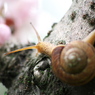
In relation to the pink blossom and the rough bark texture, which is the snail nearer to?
the rough bark texture

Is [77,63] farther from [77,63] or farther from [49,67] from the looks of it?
[49,67]

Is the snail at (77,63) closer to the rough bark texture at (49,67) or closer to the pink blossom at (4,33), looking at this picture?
the rough bark texture at (49,67)

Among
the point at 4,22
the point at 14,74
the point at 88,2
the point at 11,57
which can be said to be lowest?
the point at 14,74

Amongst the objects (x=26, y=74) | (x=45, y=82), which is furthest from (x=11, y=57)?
(x=45, y=82)

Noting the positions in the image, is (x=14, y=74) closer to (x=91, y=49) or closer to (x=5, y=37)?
(x=5, y=37)

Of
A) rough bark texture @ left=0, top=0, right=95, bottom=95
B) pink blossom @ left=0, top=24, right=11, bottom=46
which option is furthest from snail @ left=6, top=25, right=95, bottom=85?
pink blossom @ left=0, top=24, right=11, bottom=46

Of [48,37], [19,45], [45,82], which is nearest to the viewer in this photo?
[45,82]
